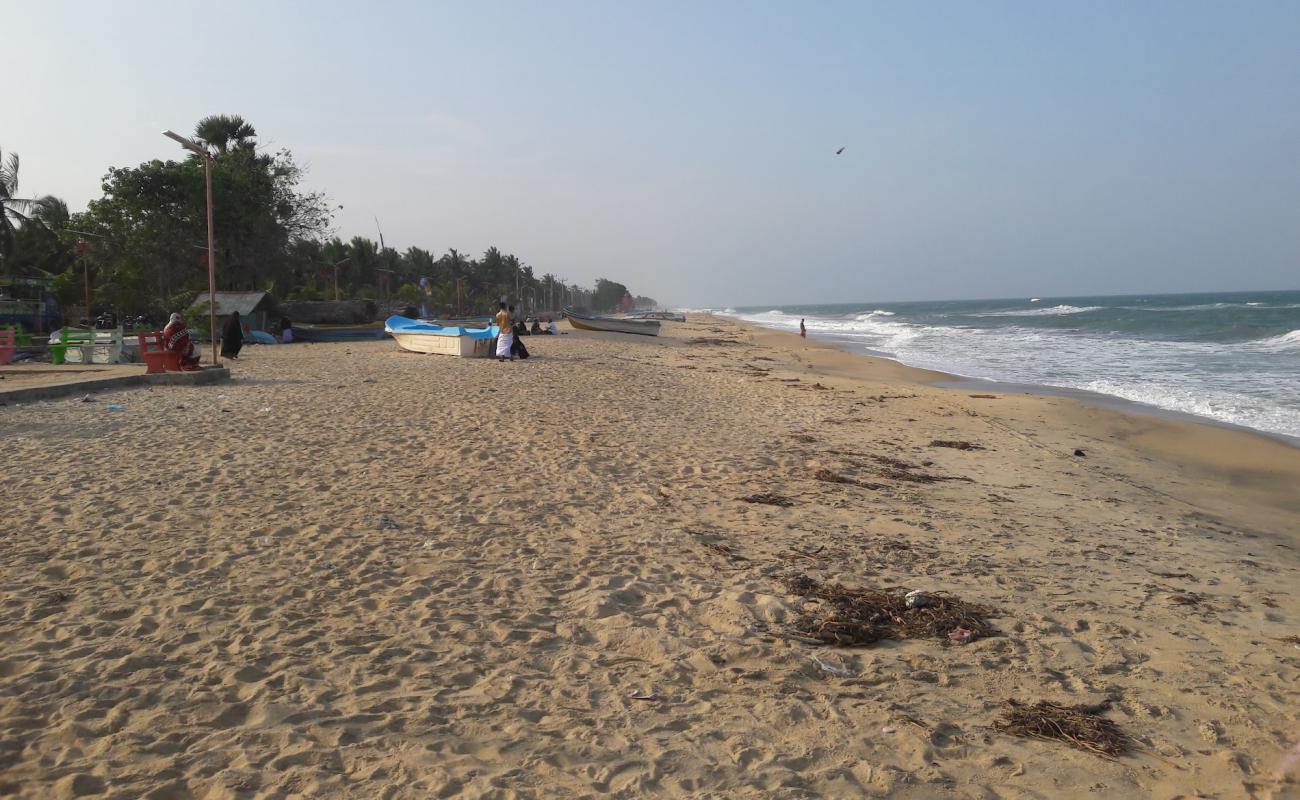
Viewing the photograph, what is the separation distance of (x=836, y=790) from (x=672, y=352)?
25731 mm

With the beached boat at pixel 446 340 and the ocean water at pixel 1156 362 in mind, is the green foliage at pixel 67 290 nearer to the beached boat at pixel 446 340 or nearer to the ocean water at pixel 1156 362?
the beached boat at pixel 446 340

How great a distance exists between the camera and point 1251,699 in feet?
12.7

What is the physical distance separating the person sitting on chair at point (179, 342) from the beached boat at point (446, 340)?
6.93 m

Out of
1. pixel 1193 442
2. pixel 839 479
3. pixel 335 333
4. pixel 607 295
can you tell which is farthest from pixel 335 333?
pixel 607 295

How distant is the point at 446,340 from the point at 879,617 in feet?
57.5

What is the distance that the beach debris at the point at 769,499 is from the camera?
7.10 m

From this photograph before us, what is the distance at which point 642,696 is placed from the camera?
375cm

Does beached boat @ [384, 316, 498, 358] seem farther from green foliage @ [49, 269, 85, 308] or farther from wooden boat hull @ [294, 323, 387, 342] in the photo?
green foliage @ [49, 269, 85, 308]

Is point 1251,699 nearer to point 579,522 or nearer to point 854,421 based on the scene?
point 579,522

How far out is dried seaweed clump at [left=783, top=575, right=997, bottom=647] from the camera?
14.6 feet

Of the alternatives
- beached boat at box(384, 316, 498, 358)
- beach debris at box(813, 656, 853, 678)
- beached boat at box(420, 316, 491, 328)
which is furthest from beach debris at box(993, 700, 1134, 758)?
beached boat at box(420, 316, 491, 328)

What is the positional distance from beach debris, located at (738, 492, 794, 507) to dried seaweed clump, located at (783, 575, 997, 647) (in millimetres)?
1981

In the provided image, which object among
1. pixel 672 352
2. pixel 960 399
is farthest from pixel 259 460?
pixel 672 352

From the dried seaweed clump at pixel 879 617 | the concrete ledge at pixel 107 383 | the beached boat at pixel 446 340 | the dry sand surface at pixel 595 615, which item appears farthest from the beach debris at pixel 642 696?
the beached boat at pixel 446 340
